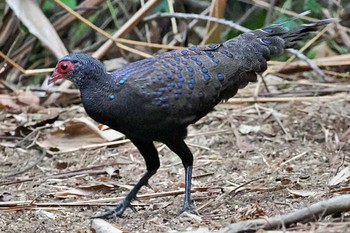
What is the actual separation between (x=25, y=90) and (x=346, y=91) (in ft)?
9.35

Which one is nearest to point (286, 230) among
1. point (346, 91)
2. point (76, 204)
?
point (76, 204)

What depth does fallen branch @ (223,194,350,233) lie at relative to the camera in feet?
9.71

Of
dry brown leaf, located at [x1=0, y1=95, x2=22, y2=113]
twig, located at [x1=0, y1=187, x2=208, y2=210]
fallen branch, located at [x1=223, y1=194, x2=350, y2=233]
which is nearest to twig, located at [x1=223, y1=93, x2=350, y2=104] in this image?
dry brown leaf, located at [x1=0, y1=95, x2=22, y2=113]

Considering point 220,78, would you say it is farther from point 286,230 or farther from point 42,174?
point 42,174

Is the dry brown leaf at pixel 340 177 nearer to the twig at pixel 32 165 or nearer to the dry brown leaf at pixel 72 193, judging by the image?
the dry brown leaf at pixel 72 193

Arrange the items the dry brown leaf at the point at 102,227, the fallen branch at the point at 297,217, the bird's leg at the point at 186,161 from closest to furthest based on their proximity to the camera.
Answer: the fallen branch at the point at 297,217
the dry brown leaf at the point at 102,227
the bird's leg at the point at 186,161

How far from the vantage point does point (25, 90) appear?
677 centimetres

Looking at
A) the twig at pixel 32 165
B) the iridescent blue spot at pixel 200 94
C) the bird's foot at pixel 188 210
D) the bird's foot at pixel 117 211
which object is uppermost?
the iridescent blue spot at pixel 200 94

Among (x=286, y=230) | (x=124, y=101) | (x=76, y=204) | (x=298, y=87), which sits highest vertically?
(x=124, y=101)

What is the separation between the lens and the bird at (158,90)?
3.72 meters

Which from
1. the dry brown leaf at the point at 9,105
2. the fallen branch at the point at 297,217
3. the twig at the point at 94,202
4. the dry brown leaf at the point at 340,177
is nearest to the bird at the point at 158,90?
the twig at the point at 94,202

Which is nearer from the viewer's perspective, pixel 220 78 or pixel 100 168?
pixel 220 78

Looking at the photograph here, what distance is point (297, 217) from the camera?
118 inches

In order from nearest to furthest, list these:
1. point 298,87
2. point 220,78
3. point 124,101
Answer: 1. point 124,101
2. point 220,78
3. point 298,87
